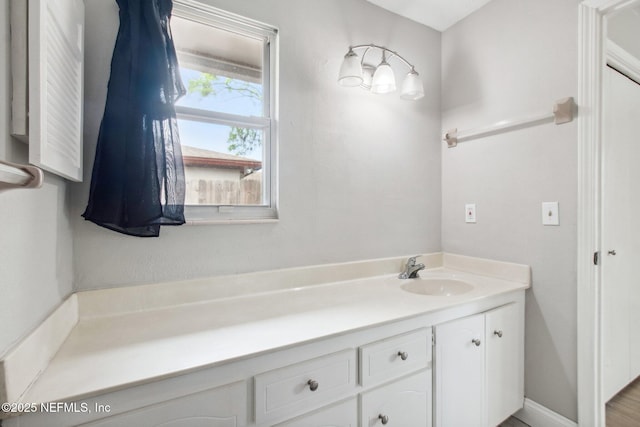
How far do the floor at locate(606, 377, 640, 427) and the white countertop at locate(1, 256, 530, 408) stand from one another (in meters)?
0.89

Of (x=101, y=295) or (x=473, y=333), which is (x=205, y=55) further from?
(x=473, y=333)

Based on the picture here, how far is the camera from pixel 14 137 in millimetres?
710

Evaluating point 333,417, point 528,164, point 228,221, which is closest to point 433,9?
point 528,164

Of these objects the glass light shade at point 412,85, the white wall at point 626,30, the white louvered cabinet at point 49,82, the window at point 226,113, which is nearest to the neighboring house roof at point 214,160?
the window at point 226,113

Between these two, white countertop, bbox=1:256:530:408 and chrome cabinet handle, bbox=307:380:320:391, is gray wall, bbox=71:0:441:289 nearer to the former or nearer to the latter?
white countertop, bbox=1:256:530:408

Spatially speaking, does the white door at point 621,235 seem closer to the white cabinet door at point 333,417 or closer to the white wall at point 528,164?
the white wall at point 528,164

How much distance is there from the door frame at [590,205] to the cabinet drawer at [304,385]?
3.89 ft

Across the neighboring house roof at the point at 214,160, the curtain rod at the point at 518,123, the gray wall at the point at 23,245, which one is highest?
the curtain rod at the point at 518,123

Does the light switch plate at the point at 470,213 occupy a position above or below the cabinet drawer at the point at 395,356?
above

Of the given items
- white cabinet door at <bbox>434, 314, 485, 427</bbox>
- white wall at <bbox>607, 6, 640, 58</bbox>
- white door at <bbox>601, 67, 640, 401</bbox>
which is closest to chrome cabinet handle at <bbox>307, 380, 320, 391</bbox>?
white cabinet door at <bbox>434, 314, 485, 427</bbox>

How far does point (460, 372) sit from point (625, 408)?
4.17ft

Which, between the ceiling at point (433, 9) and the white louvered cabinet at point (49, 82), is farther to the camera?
the ceiling at point (433, 9)

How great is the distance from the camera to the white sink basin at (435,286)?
1.73 metres

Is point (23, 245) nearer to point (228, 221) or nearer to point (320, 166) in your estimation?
point (228, 221)
